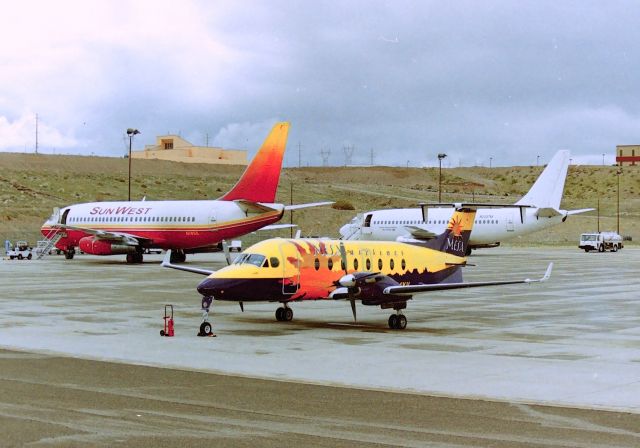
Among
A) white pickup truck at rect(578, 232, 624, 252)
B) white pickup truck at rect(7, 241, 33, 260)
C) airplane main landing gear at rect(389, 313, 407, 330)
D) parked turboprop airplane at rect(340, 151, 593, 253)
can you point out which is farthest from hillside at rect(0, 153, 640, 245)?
airplane main landing gear at rect(389, 313, 407, 330)

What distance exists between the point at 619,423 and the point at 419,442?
11.2 feet

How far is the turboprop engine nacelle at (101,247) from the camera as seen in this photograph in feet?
219

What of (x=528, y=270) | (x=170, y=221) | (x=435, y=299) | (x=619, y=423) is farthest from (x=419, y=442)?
(x=170, y=221)

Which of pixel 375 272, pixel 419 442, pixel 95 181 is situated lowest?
pixel 419 442

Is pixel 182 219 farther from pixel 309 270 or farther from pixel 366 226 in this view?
pixel 309 270

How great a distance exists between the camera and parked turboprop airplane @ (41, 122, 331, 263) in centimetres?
6391

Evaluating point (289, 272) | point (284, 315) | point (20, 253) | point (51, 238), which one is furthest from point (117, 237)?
point (289, 272)

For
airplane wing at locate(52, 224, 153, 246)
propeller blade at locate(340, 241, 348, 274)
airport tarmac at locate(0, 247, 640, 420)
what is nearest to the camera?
airport tarmac at locate(0, 247, 640, 420)

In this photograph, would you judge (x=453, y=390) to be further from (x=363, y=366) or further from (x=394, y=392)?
(x=363, y=366)

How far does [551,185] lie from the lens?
77.9 m

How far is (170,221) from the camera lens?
66.2 m

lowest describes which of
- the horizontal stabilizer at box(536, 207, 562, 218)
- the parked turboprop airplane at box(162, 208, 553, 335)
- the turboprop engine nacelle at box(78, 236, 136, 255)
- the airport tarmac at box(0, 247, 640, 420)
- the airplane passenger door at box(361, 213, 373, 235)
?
the airport tarmac at box(0, 247, 640, 420)

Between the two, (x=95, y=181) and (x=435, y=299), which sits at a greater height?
(x=95, y=181)

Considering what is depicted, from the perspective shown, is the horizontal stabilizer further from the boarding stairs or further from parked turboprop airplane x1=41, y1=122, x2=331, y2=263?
the boarding stairs
